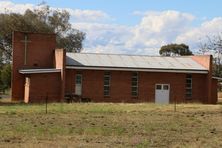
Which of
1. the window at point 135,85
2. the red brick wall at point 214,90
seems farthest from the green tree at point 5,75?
the red brick wall at point 214,90

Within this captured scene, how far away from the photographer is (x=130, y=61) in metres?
54.2

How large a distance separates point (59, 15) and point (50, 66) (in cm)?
3288

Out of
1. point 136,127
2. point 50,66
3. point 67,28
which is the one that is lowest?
point 136,127

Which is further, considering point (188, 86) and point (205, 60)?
point (205, 60)

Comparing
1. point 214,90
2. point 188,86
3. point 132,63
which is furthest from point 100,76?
point 214,90

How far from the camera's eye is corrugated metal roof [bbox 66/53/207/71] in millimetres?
51438

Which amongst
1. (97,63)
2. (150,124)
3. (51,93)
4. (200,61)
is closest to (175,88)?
(200,61)

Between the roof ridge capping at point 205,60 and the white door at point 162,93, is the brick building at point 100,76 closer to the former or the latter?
the white door at point 162,93

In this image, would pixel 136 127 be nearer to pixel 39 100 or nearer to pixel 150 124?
pixel 150 124

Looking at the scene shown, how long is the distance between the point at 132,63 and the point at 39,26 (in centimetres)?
2923

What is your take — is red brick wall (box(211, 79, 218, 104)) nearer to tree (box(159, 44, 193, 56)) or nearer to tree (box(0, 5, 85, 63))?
tree (box(0, 5, 85, 63))

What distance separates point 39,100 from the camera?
48625mm

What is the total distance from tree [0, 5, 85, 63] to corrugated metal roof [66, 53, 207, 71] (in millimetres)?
24042

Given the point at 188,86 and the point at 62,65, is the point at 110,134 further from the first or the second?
the point at 188,86
